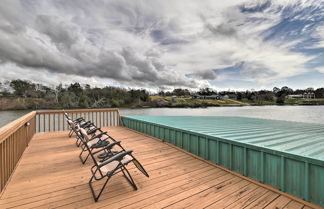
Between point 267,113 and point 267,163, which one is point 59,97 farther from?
point 267,113

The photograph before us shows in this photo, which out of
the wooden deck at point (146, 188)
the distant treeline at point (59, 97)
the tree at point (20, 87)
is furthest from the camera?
the tree at point (20, 87)

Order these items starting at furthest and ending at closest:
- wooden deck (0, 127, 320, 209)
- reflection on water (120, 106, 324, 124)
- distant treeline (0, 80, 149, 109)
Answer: distant treeline (0, 80, 149, 109)
reflection on water (120, 106, 324, 124)
wooden deck (0, 127, 320, 209)

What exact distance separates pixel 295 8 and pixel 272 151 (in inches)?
625

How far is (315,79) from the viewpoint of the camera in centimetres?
2336

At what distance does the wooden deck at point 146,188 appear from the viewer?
173 cm

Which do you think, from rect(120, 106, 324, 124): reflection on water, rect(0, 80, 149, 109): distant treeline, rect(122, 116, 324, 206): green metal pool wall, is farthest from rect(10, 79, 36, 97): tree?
rect(122, 116, 324, 206): green metal pool wall

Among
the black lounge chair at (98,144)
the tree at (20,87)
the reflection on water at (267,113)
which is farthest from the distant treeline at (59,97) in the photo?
the black lounge chair at (98,144)

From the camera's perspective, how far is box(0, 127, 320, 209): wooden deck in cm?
173

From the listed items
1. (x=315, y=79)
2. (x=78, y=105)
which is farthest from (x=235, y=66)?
(x=78, y=105)

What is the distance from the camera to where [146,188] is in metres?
2.06

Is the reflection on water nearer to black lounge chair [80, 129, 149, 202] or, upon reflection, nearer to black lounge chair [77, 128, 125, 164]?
black lounge chair [77, 128, 125, 164]

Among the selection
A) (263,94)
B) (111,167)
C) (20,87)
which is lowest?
(111,167)

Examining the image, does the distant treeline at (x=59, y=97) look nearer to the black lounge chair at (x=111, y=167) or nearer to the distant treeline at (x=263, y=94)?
the black lounge chair at (x=111, y=167)

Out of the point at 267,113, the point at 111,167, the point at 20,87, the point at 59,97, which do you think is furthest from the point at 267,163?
the point at 20,87
